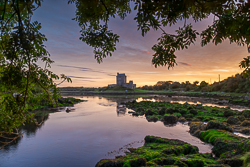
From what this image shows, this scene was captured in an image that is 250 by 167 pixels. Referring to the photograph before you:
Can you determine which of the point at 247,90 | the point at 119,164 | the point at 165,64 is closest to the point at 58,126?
the point at 119,164

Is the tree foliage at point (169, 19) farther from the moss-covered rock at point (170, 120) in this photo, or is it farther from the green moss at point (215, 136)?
the moss-covered rock at point (170, 120)

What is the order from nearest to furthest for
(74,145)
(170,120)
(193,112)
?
(74,145), (170,120), (193,112)

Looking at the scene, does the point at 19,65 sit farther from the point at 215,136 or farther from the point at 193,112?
the point at 193,112

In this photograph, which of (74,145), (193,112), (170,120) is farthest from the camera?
(193,112)

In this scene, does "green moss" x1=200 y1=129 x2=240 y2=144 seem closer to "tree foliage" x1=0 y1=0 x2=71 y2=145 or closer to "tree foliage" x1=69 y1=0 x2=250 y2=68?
"tree foliage" x1=69 y1=0 x2=250 y2=68

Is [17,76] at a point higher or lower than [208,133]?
higher

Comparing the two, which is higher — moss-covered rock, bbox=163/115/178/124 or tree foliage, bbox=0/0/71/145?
tree foliage, bbox=0/0/71/145

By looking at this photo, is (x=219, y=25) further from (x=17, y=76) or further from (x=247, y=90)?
(x=247, y=90)

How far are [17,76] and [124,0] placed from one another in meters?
3.93

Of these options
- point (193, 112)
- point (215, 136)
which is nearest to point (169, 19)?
point (215, 136)

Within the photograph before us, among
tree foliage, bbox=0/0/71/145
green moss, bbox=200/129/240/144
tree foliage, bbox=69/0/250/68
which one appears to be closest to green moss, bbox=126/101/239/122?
green moss, bbox=200/129/240/144

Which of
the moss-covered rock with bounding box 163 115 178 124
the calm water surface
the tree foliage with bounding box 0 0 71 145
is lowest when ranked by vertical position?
the calm water surface

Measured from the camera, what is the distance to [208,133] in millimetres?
10852

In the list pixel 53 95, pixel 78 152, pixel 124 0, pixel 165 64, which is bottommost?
pixel 78 152
